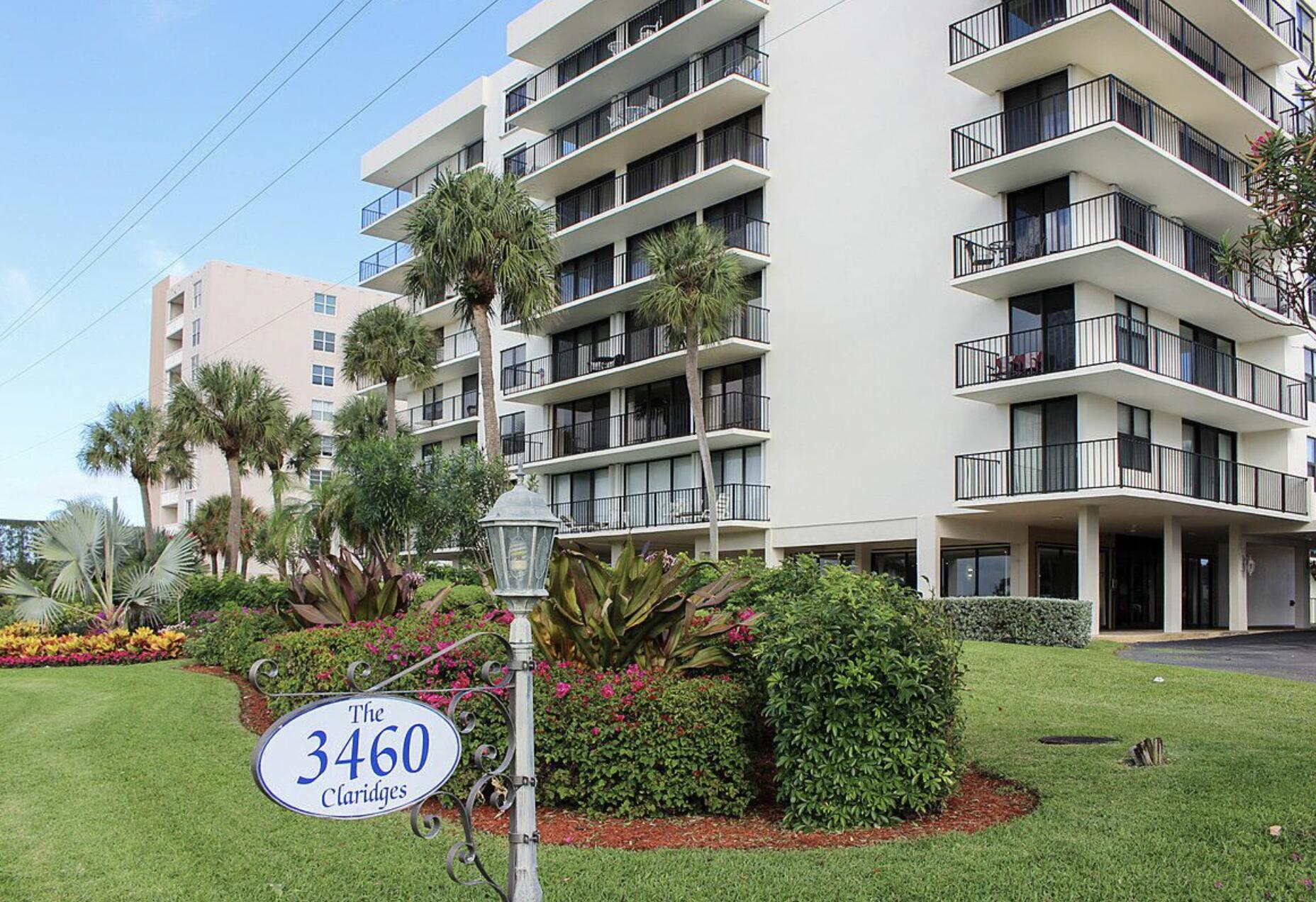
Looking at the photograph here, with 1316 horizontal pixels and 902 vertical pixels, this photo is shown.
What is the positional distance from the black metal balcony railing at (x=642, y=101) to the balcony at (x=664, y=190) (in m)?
1.58

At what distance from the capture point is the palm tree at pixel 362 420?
154ft

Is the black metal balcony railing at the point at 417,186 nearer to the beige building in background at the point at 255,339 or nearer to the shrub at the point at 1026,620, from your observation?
the beige building in background at the point at 255,339

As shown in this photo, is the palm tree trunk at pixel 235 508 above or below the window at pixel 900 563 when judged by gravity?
above

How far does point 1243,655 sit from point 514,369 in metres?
27.0

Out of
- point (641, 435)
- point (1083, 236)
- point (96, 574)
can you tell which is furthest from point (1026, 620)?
point (96, 574)

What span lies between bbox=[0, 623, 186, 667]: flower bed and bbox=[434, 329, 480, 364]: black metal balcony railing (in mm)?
24516

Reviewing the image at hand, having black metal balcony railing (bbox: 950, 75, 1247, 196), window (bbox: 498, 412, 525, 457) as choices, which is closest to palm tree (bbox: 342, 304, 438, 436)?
window (bbox: 498, 412, 525, 457)

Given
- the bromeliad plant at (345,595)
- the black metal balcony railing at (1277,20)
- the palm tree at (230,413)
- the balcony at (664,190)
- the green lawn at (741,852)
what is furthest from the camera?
the palm tree at (230,413)

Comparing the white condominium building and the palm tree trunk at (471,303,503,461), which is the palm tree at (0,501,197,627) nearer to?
the palm tree trunk at (471,303,503,461)

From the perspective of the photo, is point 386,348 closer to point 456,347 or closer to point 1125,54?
point 456,347

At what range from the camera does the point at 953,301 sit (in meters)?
26.5

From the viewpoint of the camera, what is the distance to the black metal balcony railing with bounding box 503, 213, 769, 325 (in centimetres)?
3209

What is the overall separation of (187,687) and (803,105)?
23261mm

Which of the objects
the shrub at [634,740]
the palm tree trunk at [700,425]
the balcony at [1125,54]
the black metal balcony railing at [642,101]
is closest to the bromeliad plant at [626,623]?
the shrub at [634,740]
